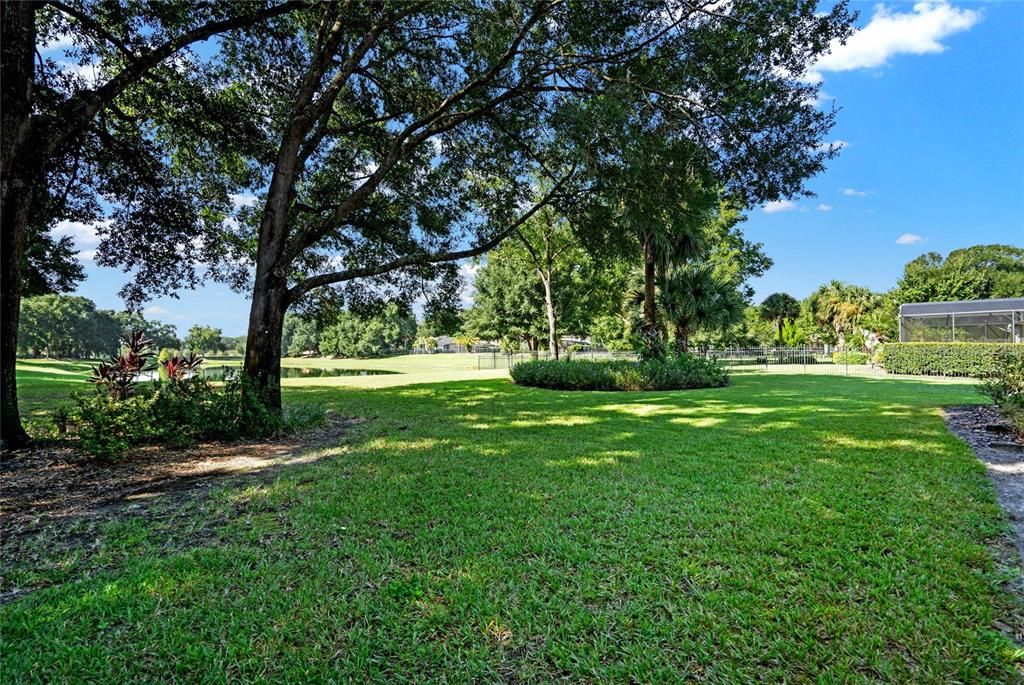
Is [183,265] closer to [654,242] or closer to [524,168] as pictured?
[524,168]

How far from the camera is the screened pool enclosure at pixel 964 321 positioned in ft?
69.5

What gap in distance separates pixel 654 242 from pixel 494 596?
566 inches

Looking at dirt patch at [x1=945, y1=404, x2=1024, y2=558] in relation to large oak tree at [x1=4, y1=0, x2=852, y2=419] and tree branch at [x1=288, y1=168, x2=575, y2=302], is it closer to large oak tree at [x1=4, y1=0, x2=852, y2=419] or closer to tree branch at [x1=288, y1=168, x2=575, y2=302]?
large oak tree at [x1=4, y1=0, x2=852, y2=419]

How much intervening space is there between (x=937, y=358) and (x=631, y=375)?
13.5 meters

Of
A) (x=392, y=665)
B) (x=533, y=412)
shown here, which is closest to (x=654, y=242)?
(x=533, y=412)

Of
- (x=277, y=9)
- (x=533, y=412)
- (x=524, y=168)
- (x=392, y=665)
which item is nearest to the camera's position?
(x=392, y=665)

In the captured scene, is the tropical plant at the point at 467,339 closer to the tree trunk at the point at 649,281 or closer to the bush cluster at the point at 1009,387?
the tree trunk at the point at 649,281

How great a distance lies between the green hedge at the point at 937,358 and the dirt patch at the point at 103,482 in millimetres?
21650

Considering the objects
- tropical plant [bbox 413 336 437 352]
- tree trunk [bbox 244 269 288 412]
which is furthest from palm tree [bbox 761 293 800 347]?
tree trunk [bbox 244 269 288 412]

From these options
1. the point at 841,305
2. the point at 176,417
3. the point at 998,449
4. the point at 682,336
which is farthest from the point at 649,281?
the point at 841,305

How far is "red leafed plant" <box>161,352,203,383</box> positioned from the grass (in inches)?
135

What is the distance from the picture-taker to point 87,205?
29.3 feet

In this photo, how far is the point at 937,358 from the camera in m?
17.9

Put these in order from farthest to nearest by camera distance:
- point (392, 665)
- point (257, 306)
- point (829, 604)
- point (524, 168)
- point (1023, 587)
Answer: point (524, 168)
point (257, 306)
point (1023, 587)
point (829, 604)
point (392, 665)
